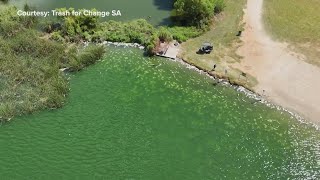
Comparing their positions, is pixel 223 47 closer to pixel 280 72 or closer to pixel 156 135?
pixel 280 72

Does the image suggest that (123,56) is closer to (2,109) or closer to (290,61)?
(2,109)

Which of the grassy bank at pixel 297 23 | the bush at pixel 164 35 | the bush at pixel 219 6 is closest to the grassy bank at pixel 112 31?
the bush at pixel 164 35

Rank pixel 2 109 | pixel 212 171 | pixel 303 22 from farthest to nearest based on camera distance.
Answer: pixel 303 22 < pixel 2 109 < pixel 212 171

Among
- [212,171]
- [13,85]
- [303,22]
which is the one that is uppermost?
[303,22]

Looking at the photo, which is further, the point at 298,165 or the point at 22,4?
the point at 22,4

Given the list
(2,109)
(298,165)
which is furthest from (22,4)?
(298,165)

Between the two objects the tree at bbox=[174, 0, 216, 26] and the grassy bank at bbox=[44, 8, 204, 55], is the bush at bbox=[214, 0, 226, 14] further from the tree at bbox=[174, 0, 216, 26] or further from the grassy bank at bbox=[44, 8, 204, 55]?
the grassy bank at bbox=[44, 8, 204, 55]
